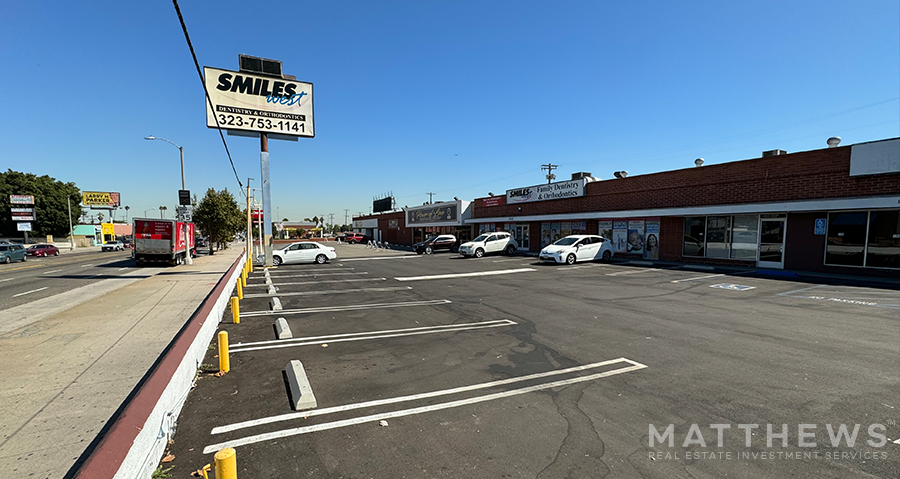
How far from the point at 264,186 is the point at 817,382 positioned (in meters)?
22.5

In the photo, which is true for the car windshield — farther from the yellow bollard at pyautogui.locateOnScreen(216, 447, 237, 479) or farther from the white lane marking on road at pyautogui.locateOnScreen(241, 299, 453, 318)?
the yellow bollard at pyautogui.locateOnScreen(216, 447, 237, 479)

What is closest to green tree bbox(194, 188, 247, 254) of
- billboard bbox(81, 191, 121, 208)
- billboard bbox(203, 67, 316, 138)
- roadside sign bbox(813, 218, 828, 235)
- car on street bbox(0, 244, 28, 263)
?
car on street bbox(0, 244, 28, 263)

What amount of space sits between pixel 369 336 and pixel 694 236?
771 inches

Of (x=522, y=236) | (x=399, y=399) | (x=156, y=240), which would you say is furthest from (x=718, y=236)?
(x=156, y=240)

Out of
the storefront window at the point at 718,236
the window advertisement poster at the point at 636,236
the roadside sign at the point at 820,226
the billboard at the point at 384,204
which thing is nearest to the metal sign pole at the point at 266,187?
the window advertisement poster at the point at 636,236

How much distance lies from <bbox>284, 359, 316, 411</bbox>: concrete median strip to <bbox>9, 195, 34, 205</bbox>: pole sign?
81828mm

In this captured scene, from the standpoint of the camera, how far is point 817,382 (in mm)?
4766

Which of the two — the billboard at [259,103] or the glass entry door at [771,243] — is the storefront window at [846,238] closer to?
the glass entry door at [771,243]

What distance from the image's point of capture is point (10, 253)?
28.5m

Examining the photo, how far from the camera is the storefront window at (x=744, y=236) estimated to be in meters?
17.4

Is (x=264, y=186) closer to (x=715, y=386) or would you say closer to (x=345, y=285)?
(x=345, y=285)

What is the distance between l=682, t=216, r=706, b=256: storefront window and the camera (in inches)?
762

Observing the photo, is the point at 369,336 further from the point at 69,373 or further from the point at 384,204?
the point at 384,204

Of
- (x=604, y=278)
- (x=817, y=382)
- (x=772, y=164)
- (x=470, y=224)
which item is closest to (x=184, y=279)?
(x=604, y=278)
